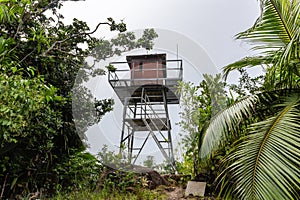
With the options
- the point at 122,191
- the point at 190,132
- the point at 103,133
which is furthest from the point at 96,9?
the point at 122,191

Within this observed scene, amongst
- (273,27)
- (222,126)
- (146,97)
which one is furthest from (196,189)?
(273,27)

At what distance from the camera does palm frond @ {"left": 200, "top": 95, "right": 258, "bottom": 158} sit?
2.27 m

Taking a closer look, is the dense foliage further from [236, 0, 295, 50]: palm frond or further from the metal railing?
[236, 0, 295, 50]: palm frond

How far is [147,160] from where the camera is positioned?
11.1 ft

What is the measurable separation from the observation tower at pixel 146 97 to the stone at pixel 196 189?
19.3 inches

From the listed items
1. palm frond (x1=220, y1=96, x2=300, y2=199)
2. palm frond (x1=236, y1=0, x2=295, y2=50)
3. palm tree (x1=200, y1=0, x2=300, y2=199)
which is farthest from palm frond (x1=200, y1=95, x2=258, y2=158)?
palm frond (x1=236, y1=0, x2=295, y2=50)

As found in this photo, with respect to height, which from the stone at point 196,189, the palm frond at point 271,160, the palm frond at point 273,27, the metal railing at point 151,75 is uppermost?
the palm frond at point 273,27

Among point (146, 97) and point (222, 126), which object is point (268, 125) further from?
point (146, 97)

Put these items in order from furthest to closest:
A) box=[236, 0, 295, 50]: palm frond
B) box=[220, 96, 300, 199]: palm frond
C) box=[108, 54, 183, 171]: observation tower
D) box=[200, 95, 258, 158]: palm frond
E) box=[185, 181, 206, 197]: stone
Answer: box=[108, 54, 183, 171]: observation tower → box=[185, 181, 206, 197]: stone → box=[236, 0, 295, 50]: palm frond → box=[200, 95, 258, 158]: palm frond → box=[220, 96, 300, 199]: palm frond

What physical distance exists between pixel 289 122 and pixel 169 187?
172 centimetres

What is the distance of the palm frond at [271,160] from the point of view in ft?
5.70

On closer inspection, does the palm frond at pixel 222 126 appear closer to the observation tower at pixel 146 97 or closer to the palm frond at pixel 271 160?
the palm frond at pixel 271 160

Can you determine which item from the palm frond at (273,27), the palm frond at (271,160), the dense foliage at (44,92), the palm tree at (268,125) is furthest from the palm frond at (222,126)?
the dense foliage at (44,92)

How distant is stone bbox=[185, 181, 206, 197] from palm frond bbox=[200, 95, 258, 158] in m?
0.70
